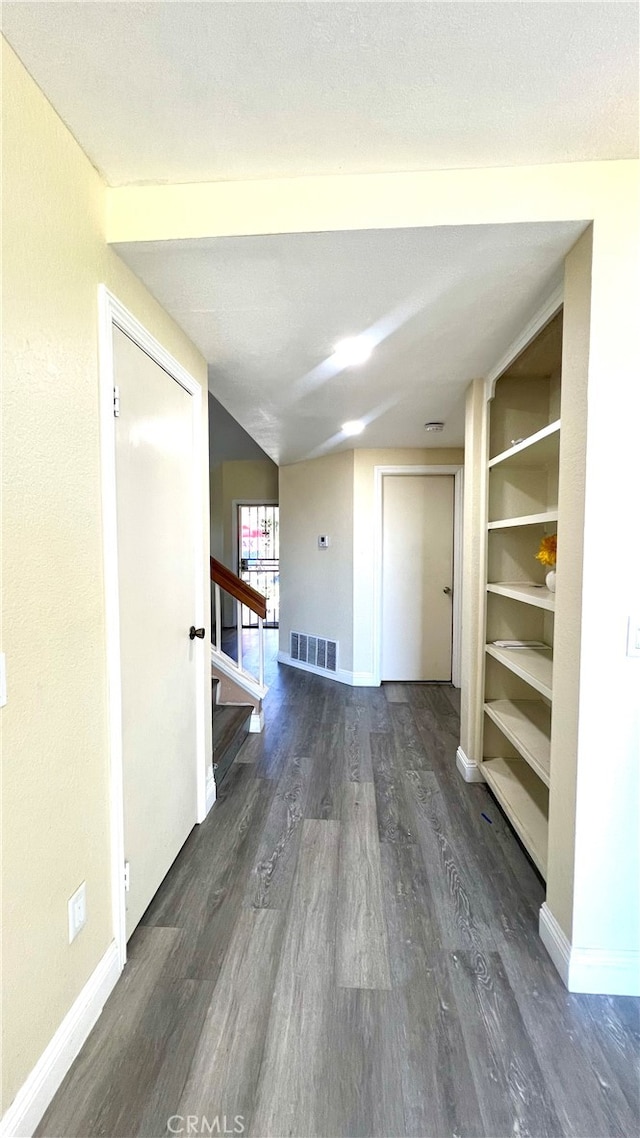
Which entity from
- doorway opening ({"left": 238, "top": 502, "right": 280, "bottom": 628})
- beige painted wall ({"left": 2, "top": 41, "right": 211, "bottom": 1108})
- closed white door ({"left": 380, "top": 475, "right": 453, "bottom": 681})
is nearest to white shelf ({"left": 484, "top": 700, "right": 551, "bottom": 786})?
beige painted wall ({"left": 2, "top": 41, "right": 211, "bottom": 1108})

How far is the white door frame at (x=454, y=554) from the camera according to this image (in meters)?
4.21

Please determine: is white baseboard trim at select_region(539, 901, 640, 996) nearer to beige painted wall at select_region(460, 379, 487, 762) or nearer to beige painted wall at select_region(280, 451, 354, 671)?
beige painted wall at select_region(460, 379, 487, 762)

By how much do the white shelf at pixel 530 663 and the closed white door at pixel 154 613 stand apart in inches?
56.4

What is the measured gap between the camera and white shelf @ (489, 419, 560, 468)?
5.80ft

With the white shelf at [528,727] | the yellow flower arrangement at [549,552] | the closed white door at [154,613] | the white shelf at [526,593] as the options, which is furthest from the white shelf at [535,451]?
the closed white door at [154,613]

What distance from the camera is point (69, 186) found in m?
1.16

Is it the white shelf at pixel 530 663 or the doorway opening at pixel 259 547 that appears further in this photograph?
the doorway opening at pixel 259 547

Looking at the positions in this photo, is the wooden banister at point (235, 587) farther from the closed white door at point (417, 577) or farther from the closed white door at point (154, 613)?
the closed white door at point (417, 577)

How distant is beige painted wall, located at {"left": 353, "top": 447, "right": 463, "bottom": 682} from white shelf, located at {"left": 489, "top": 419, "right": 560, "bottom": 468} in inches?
69.9

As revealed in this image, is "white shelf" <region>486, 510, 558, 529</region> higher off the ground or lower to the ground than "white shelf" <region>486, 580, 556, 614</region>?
higher

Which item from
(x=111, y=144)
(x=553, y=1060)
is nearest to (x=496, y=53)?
(x=111, y=144)

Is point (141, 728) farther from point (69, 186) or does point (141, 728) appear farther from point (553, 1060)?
point (69, 186)

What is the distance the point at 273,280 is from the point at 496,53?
78 cm

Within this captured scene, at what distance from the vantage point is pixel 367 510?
425cm
